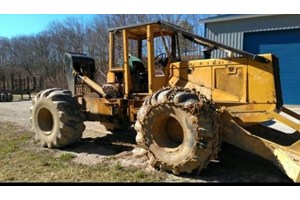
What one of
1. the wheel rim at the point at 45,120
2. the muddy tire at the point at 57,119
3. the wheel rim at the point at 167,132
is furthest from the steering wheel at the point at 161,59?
the wheel rim at the point at 45,120

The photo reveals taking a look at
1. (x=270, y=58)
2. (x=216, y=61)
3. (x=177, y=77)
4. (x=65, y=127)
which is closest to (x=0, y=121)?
(x=65, y=127)

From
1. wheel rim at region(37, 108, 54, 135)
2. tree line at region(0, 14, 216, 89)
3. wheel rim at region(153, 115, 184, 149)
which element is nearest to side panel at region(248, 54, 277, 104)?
wheel rim at region(153, 115, 184, 149)

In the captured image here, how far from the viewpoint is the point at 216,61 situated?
644 centimetres

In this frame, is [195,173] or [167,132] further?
[167,132]

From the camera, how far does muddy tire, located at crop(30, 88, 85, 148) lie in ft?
24.6

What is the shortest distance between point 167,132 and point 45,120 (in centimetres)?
336

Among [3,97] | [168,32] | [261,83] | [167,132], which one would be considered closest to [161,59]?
[168,32]

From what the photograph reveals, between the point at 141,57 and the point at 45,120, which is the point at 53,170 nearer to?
the point at 45,120

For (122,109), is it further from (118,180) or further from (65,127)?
(118,180)

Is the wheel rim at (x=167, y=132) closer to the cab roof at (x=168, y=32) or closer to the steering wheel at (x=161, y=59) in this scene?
the cab roof at (x=168, y=32)

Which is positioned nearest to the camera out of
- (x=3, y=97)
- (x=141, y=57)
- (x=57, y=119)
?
(x=57, y=119)

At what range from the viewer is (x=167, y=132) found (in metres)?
6.11

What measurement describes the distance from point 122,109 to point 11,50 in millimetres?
27005

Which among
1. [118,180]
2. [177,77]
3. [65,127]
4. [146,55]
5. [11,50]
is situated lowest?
[118,180]
